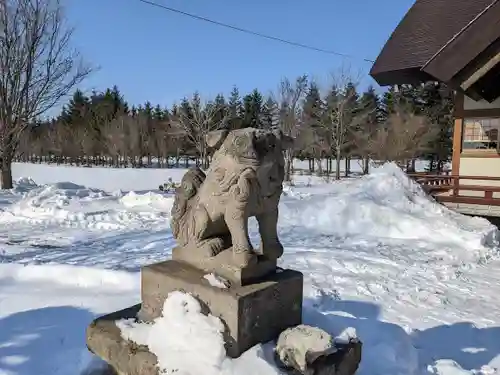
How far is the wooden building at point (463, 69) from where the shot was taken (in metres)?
8.34

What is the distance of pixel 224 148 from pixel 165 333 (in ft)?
3.49

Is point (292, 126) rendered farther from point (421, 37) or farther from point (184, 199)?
point (184, 199)

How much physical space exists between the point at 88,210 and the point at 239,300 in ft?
26.8

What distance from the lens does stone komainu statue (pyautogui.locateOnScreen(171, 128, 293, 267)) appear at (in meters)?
2.01

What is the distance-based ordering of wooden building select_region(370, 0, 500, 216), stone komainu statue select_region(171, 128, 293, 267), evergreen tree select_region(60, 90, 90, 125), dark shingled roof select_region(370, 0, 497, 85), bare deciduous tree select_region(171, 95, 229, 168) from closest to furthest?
stone komainu statue select_region(171, 128, 293, 267) < wooden building select_region(370, 0, 500, 216) < dark shingled roof select_region(370, 0, 497, 85) < bare deciduous tree select_region(171, 95, 229, 168) < evergreen tree select_region(60, 90, 90, 125)

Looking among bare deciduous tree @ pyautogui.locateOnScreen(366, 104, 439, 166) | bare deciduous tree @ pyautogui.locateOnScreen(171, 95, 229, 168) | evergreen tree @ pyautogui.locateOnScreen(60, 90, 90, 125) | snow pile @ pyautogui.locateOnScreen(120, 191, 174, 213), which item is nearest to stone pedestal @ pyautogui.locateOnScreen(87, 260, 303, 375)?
snow pile @ pyautogui.locateOnScreen(120, 191, 174, 213)

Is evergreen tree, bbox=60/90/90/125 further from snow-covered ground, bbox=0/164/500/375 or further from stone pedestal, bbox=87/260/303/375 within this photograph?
stone pedestal, bbox=87/260/303/375

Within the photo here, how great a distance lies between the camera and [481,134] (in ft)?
32.8

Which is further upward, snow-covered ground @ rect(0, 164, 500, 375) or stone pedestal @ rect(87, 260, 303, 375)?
stone pedestal @ rect(87, 260, 303, 375)

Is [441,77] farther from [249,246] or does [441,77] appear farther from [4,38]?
[4,38]

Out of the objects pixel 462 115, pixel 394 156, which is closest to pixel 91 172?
pixel 394 156

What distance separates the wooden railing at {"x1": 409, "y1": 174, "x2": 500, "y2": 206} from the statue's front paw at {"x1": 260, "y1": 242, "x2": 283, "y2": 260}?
7872mm

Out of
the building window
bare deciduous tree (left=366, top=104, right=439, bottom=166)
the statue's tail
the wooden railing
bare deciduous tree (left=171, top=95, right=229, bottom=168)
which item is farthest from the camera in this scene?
bare deciduous tree (left=366, top=104, right=439, bottom=166)

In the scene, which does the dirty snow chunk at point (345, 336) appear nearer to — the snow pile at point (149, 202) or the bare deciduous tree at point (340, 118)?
the snow pile at point (149, 202)
